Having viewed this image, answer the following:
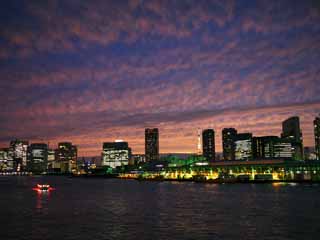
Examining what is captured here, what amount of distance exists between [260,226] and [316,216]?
13692mm

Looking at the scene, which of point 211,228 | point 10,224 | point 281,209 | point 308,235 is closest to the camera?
point 308,235

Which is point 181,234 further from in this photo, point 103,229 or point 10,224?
point 10,224

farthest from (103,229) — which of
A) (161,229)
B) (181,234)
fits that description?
(181,234)

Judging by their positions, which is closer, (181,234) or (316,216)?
(181,234)

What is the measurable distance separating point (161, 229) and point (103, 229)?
6.93 metres

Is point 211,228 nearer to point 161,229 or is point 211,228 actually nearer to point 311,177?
point 161,229

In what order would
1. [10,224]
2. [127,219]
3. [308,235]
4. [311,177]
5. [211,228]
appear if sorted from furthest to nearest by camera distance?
[311,177]
[127,219]
[10,224]
[211,228]
[308,235]

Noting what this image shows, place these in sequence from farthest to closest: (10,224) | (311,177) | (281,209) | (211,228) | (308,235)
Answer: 1. (311,177)
2. (281,209)
3. (10,224)
4. (211,228)
5. (308,235)

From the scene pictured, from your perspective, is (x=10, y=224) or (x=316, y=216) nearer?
(x=10, y=224)

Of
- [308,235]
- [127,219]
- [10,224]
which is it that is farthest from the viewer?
[127,219]

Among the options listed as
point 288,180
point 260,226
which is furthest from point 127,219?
point 288,180

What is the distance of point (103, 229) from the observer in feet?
151

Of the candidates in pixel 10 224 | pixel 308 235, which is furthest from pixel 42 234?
pixel 308 235

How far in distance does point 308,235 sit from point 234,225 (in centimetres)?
950
